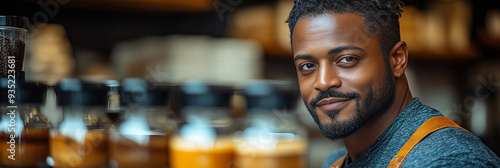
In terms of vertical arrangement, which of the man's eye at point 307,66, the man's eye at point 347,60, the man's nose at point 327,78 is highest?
the man's eye at point 347,60

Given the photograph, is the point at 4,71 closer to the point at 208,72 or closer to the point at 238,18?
the point at 208,72

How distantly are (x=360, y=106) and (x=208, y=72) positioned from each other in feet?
2.22

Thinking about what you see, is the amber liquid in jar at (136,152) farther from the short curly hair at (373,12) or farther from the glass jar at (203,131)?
the short curly hair at (373,12)

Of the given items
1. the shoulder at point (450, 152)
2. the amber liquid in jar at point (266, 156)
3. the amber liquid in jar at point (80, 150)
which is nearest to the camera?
the shoulder at point (450, 152)

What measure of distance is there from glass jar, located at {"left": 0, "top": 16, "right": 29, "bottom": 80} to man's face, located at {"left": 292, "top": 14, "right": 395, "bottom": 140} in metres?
0.30

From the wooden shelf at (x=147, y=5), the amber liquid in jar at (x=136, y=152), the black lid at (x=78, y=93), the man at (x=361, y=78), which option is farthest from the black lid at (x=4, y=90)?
the wooden shelf at (x=147, y=5)

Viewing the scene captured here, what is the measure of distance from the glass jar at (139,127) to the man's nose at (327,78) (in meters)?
0.29

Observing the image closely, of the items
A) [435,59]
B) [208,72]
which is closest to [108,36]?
[208,72]

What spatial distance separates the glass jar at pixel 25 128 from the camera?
1.50 feet

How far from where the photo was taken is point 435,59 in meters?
1.74

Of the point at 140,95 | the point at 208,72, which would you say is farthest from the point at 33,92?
the point at 208,72

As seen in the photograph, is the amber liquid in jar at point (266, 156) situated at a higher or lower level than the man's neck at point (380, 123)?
lower

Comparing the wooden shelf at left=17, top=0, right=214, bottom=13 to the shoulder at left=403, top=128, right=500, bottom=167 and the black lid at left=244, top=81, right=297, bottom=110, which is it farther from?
the shoulder at left=403, top=128, right=500, bottom=167

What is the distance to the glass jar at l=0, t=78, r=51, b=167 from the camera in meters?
0.46
